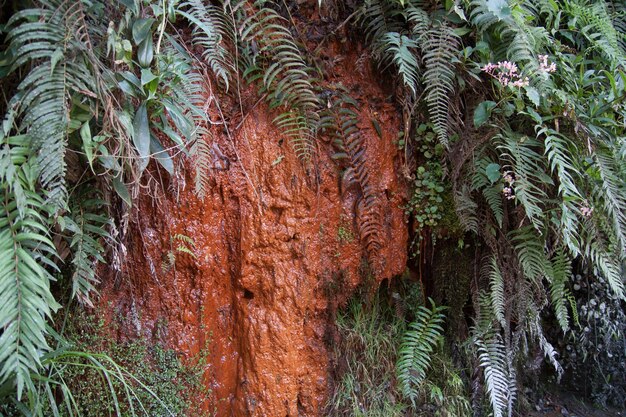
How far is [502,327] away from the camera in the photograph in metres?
3.51

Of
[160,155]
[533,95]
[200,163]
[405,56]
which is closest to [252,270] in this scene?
[200,163]

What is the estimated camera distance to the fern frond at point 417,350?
11.0 feet

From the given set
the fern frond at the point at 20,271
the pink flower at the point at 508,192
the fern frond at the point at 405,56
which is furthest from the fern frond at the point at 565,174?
the fern frond at the point at 20,271

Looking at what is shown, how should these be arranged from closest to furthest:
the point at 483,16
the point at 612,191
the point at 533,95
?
the point at 533,95
the point at 483,16
the point at 612,191

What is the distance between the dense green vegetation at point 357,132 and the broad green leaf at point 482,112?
14 mm

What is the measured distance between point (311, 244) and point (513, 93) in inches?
54.3

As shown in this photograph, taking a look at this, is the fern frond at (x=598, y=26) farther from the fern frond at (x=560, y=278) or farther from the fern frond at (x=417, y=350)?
the fern frond at (x=417, y=350)

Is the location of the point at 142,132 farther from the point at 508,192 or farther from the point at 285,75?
the point at 508,192

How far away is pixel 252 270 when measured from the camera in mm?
3088

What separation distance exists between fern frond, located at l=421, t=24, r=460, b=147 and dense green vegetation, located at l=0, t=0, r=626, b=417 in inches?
0.6

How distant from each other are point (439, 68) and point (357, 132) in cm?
57

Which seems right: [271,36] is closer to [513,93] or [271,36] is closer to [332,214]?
[332,214]

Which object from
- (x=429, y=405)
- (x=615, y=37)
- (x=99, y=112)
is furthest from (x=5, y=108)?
(x=615, y=37)

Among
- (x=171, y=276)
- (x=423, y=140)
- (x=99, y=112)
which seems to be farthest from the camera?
(x=423, y=140)
